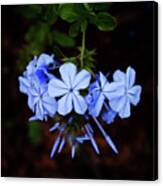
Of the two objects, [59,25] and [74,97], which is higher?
[59,25]

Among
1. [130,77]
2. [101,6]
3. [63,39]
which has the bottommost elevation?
[130,77]

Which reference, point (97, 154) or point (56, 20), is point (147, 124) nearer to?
point (97, 154)

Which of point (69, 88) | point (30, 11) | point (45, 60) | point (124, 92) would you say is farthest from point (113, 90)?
point (30, 11)

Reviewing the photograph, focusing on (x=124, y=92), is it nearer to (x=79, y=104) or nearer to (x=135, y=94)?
(x=135, y=94)

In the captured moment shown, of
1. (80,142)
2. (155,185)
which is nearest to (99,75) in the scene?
(80,142)

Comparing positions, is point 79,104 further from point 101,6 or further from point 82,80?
point 101,6

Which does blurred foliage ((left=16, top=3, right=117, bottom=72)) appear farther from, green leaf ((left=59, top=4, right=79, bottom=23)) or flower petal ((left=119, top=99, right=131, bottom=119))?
flower petal ((left=119, top=99, right=131, bottom=119))

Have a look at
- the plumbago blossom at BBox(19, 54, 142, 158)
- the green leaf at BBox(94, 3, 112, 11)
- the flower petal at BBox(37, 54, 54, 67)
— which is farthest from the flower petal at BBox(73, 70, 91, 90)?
the green leaf at BBox(94, 3, 112, 11)
